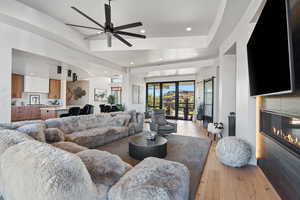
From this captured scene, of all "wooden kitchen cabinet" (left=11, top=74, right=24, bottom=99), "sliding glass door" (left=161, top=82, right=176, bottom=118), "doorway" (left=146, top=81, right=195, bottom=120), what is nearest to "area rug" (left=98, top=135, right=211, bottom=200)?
→ "doorway" (left=146, top=81, right=195, bottom=120)

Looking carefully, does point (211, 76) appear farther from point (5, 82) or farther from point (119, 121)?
point (5, 82)

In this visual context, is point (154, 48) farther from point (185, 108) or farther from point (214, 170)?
point (185, 108)

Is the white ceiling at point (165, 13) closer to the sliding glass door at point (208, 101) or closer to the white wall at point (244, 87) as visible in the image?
the white wall at point (244, 87)

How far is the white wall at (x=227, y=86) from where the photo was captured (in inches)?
158

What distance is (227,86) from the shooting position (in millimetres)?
4031

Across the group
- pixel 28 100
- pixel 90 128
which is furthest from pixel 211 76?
pixel 28 100

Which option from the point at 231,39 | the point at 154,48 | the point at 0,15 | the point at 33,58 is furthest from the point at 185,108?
the point at 0,15

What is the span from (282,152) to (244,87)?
138 centimetres

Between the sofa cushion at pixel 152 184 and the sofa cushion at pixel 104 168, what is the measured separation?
0.09 metres

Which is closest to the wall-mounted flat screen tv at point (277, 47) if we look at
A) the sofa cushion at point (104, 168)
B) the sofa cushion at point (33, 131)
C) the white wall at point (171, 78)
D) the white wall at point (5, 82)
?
the sofa cushion at point (104, 168)

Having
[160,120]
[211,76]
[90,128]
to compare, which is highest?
[211,76]

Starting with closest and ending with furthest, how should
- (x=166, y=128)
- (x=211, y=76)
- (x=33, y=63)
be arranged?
(x=166, y=128), (x=33, y=63), (x=211, y=76)

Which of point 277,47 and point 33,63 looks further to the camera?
point 33,63

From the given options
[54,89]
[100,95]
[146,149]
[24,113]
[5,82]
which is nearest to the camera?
[146,149]
